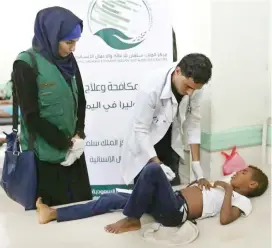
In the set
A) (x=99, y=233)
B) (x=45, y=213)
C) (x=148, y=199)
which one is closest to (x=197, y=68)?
(x=148, y=199)

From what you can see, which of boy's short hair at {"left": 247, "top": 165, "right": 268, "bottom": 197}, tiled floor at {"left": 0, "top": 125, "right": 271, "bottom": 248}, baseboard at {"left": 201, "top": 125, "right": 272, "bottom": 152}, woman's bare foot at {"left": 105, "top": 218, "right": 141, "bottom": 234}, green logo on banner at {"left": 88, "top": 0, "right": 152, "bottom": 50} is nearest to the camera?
tiled floor at {"left": 0, "top": 125, "right": 271, "bottom": 248}

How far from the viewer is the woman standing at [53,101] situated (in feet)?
6.00

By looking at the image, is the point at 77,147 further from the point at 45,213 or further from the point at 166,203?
the point at 166,203

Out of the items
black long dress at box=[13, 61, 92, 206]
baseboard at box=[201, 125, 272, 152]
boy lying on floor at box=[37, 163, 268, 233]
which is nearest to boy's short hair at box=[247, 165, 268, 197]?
boy lying on floor at box=[37, 163, 268, 233]

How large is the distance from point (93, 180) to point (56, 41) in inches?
42.2

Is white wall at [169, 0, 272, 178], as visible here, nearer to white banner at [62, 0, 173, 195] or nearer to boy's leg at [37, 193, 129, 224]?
white banner at [62, 0, 173, 195]

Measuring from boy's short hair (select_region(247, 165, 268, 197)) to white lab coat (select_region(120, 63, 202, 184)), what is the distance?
1.19 ft

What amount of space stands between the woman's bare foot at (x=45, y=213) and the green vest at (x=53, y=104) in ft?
0.75

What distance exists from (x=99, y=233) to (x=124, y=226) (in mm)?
124

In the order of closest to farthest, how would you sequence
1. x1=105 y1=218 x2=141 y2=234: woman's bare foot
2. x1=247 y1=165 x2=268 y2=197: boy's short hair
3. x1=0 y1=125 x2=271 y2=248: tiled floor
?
x1=0 y1=125 x2=271 y2=248: tiled floor < x1=105 y1=218 x2=141 y2=234: woman's bare foot < x1=247 y1=165 x2=268 y2=197: boy's short hair

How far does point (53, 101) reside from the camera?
191 cm

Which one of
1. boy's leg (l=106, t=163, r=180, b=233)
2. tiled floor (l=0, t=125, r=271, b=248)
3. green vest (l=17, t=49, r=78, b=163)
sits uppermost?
green vest (l=17, t=49, r=78, b=163)

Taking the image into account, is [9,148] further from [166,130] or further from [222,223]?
[222,223]

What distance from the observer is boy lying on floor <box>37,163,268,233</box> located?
1.88 m
